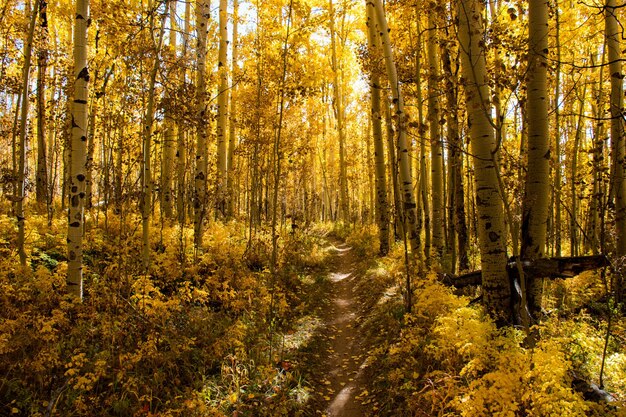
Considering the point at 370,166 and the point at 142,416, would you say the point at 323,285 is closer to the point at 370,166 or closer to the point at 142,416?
the point at 142,416

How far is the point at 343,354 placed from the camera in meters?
6.30

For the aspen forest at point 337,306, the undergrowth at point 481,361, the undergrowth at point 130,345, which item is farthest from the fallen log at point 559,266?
the undergrowth at point 130,345

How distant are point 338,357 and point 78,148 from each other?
17.0 ft

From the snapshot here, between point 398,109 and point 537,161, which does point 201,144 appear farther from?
point 537,161

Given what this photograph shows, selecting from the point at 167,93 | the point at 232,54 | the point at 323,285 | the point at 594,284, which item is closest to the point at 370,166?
the point at 232,54

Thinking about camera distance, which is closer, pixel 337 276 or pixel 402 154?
pixel 402 154

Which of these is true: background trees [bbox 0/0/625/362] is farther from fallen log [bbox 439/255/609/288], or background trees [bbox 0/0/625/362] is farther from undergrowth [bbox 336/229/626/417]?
undergrowth [bbox 336/229/626/417]

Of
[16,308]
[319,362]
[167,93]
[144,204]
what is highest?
[167,93]

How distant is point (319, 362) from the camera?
595 centimetres

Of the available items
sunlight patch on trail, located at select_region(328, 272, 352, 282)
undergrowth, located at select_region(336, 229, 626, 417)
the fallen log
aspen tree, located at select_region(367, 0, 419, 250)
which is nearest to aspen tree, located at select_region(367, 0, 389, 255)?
sunlight patch on trail, located at select_region(328, 272, 352, 282)

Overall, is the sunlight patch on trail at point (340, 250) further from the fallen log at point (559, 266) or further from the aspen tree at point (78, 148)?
the aspen tree at point (78, 148)

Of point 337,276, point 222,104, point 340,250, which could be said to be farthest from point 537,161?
point 340,250

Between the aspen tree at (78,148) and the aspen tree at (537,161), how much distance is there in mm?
6100

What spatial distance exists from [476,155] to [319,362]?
13.1 feet
